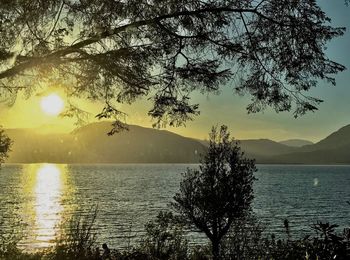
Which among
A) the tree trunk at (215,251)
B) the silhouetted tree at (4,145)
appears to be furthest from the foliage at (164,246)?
the silhouetted tree at (4,145)

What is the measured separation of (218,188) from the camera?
30.5 meters

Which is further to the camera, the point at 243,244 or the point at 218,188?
the point at 218,188

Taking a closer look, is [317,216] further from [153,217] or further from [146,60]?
[146,60]

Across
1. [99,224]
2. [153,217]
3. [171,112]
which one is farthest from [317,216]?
[171,112]

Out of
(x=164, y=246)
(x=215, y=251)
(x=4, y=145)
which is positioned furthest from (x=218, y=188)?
(x=4, y=145)

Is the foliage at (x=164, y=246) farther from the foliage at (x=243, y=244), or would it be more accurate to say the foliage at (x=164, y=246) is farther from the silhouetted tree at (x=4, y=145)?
the silhouetted tree at (x=4, y=145)

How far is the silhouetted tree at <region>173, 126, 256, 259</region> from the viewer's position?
29.3 metres

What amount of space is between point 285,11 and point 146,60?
7.07 ft

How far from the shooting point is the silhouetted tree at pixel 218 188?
1153 inches

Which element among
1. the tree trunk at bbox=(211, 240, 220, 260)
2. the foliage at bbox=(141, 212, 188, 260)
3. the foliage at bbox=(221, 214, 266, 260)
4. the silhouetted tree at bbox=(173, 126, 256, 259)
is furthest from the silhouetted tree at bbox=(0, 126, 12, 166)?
the foliage at bbox=(221, 214, 266, 260)

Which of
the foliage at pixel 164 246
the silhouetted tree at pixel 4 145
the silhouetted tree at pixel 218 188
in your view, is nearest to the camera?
the foliage at pixel 164 246

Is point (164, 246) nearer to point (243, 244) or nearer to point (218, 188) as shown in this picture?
point (243, 244)

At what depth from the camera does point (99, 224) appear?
53156 millimetres

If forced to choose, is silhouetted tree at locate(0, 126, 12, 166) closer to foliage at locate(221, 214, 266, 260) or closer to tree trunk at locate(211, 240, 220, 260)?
tree trunk at locate(211, 240, 220, 260)
